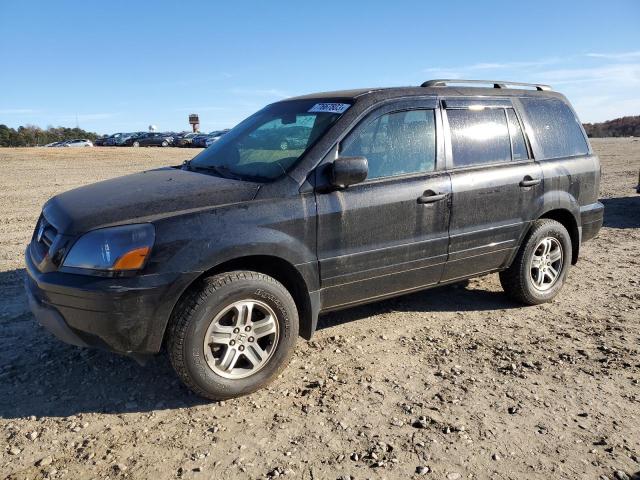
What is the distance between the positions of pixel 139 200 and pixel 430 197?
2.10 metres

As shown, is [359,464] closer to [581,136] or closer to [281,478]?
[281,478]

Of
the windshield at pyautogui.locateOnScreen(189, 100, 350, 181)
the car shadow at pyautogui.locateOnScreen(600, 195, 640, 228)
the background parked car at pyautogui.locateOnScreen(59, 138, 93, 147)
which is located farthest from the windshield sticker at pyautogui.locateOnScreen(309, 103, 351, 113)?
the background parked car at pyautogui.locateOnScreen(59, 138, 93, 147)

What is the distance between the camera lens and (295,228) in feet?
11.1

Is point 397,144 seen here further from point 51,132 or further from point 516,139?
point 51,132

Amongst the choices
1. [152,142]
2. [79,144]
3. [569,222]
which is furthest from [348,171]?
[79,144]

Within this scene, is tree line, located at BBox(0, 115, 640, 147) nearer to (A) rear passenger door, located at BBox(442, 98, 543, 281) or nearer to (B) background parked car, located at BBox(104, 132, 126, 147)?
(B) background parked car, located at BBox(104, 132, 126, 147)

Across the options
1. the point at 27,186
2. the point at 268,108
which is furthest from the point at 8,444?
the point at 27,186

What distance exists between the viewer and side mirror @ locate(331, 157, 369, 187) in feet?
11.3

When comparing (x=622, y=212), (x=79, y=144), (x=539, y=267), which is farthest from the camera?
(x=79, y=144)

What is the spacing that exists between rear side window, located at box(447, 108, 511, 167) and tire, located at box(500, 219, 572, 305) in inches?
31.5

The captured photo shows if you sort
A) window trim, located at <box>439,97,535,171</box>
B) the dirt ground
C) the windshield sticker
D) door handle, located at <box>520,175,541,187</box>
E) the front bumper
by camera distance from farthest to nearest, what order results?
door handle, located at <box>520,175,541,187</box> < window trim, located at <box>439,97,535,171</box> < the windshield sticker < the front bumper < the dirt ground

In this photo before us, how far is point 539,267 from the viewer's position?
4.93 m

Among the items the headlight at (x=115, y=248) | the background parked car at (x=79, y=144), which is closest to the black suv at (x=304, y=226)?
the headlight at (x=115, y=248)

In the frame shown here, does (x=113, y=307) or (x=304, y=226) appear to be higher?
(x=304, y=226)
